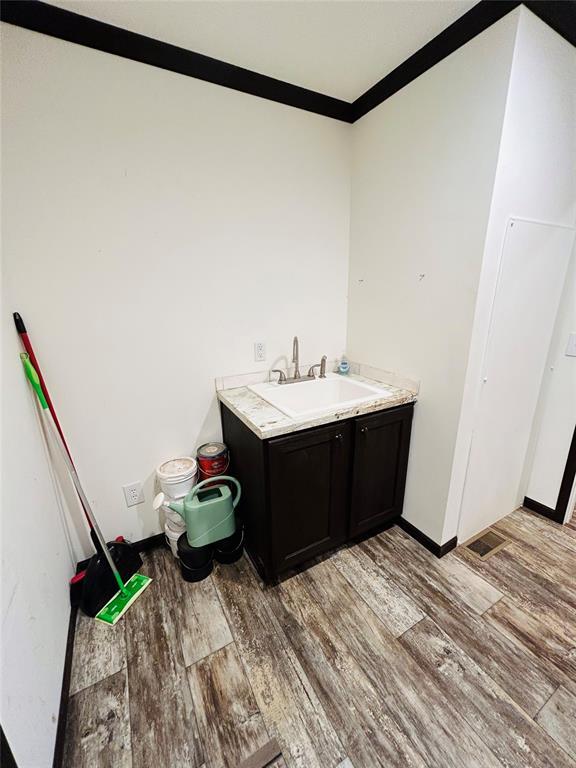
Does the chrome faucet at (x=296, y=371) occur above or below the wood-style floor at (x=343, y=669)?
above

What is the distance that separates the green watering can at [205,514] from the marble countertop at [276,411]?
1.36ft

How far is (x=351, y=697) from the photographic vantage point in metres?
1.14

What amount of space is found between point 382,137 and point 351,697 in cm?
259

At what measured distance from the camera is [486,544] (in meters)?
1.83

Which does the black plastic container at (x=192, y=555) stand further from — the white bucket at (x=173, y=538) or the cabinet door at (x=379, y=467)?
the cabinet door at (x=379, y=467)

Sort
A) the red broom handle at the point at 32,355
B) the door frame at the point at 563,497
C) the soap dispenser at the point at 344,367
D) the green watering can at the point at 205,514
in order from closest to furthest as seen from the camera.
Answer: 1. the red broom handle at the point at 32,355
2. the green watering can at the point at 205,514
3. the door frame at the point at 563,497
4. the soap dispenser at the point at 344,367

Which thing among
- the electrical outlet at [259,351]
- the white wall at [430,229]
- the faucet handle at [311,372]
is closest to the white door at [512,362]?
the white wall at [430,229]

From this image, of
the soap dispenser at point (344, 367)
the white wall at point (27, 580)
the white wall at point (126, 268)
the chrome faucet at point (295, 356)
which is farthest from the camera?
the soap dispenser at point (344, 367)

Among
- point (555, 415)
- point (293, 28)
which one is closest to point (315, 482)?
point (555, 415)

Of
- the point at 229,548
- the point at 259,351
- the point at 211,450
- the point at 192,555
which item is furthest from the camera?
the point at 259,351

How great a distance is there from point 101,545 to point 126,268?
4.30 feet

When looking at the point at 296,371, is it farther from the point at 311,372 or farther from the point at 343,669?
the point at 343,669

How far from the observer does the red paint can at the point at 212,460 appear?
1.76 metres

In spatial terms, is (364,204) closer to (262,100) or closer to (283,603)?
(262,100)
